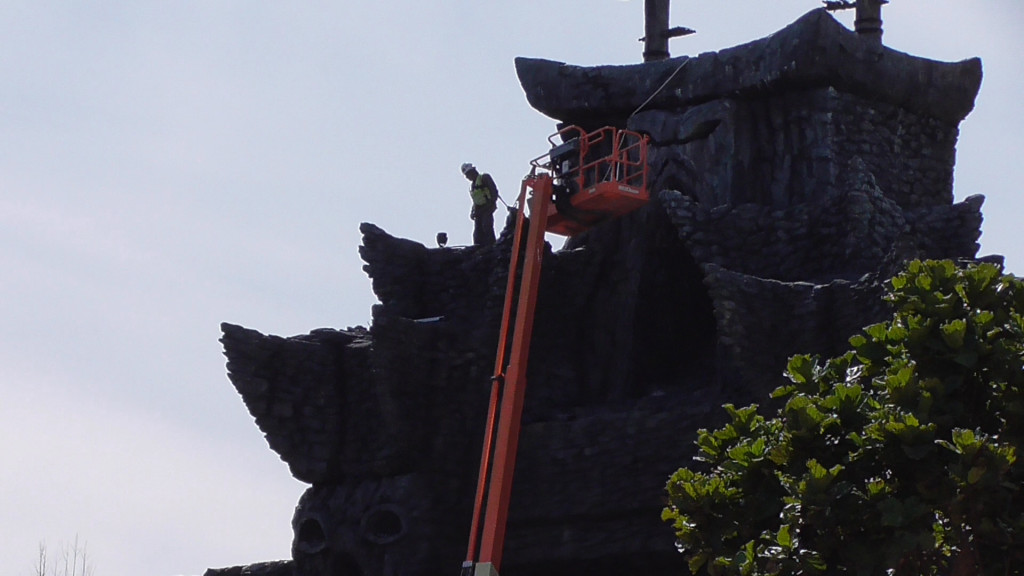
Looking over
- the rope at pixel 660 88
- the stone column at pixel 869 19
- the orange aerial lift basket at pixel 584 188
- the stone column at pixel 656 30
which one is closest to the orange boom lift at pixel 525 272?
the orange aerial lift basket at pixel 584 188

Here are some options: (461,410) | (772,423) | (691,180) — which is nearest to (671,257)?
(691,180)

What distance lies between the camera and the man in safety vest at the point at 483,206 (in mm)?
34781

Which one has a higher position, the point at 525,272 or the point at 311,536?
the point at 525,272

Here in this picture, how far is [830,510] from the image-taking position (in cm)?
1864

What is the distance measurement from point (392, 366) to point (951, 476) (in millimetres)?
14774

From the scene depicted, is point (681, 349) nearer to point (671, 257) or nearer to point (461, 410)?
point (671, 257)

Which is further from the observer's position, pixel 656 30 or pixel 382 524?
pixel 656 30

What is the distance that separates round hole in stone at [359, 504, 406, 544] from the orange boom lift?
143 centimetres

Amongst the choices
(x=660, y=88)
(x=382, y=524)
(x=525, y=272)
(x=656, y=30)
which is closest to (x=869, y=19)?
(x=656, y=30)

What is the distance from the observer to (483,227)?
34.8m

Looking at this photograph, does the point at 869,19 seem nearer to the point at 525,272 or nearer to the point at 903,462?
the point at 525,272

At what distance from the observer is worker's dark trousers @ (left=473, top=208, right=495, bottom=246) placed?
3478 centimetres

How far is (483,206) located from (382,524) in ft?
19.6

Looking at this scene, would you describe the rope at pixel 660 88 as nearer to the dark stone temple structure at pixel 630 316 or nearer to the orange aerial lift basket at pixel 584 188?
the dark stone temple structure at pixel 630 316
